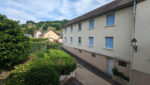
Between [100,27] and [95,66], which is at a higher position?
[100,27]

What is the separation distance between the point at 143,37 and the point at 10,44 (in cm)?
1189

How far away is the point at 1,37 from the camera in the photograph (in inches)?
302

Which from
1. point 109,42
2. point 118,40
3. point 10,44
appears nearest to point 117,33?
point 118,40

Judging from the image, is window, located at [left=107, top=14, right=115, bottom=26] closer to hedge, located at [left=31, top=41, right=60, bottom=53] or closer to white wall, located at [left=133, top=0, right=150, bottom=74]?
white wall, located at [left=133, top=0, right=150, bottom=74]

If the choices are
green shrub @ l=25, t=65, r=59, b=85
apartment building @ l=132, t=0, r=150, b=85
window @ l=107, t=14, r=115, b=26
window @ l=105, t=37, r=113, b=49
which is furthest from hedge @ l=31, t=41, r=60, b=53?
apartment building @ l=132, t=0, r=150, b=85

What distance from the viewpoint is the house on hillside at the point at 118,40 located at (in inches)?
237

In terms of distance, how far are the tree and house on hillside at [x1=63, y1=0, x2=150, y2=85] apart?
911cm

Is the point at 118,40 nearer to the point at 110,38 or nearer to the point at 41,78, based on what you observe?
the point at 110,38

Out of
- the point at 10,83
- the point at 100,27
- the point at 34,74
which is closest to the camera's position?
the point at 10,83

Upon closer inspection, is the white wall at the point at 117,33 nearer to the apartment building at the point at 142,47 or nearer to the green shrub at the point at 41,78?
the apartment building at the point at 142,47

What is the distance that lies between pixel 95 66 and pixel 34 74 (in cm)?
935

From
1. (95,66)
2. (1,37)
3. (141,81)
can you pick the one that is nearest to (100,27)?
(95,66)

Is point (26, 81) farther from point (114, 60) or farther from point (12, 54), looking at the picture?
point (114, 60)

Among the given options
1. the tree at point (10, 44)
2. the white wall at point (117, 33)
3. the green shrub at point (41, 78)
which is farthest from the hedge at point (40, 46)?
the green shrub at point (41, 78)
